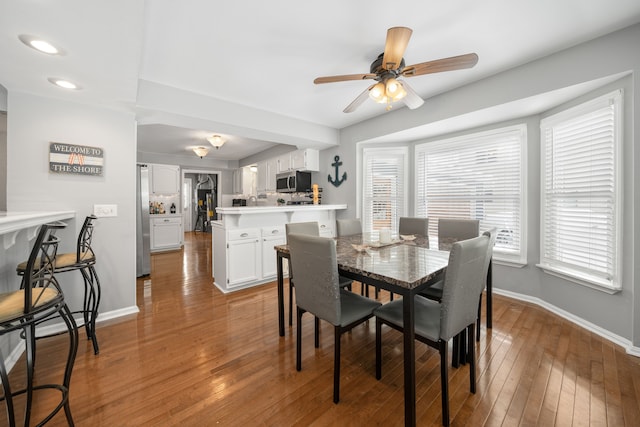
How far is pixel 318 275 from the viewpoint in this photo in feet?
5.21

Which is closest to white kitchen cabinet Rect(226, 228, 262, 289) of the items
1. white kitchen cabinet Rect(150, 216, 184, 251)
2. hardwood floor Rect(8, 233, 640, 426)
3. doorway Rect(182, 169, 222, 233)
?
hardwood floor Rect(8, 233, 640, 426)

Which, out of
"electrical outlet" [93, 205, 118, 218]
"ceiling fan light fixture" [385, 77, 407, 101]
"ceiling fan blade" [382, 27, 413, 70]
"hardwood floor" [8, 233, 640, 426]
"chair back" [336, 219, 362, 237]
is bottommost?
"hardwood floor" [8, 233, 640, 426]

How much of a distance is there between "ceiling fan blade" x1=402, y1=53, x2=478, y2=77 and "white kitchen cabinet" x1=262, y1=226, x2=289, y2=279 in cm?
254

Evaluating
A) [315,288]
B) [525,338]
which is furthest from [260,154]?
[525,338]

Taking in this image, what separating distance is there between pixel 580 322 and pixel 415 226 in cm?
173

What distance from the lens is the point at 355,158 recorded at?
14.0ft

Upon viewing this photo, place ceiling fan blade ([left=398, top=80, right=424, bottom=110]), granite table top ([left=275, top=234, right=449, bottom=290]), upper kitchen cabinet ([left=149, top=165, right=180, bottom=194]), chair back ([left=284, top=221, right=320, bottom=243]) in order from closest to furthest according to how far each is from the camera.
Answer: granite table top ([left=275, top=234, right=449, bottom=290]) → ceiling fan blade ([left=398, top=80, right=424, bottom=110]) → chair back ([left=284, top=221, right=320, bottom=243]) → upper kitchen cabinet ([left=149, top=165, right=180, bottom=194])

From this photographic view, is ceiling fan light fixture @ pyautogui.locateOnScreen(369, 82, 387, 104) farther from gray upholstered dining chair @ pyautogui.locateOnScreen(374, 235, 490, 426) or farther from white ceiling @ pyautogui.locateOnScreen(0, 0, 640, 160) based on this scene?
gray upholstered dining chair @ pyautogui.locateOnScreen(374, 235, 490, 426)

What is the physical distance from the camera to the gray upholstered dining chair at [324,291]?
1496mm

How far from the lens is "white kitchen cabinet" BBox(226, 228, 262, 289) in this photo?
3.24 m

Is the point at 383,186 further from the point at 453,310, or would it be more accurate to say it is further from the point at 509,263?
the point at 453,310

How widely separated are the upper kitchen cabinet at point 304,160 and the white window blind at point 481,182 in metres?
1.88

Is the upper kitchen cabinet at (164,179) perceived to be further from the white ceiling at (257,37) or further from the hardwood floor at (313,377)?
the hardwood floor at (313,377)

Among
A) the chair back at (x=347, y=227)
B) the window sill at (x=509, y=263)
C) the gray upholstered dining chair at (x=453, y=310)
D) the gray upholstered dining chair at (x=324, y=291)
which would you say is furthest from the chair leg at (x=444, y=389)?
the window sill at (x=509, y=263)
